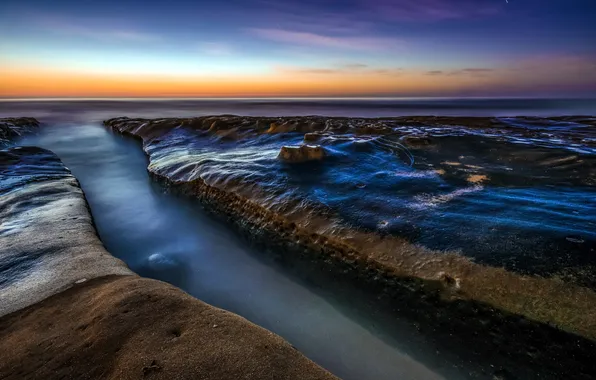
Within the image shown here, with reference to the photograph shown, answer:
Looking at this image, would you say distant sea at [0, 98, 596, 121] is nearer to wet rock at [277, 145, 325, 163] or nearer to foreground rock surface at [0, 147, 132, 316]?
wet rock at [277, 145, 325, 163]

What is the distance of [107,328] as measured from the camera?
2047mm

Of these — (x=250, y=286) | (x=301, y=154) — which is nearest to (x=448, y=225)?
(x=250, y=286)

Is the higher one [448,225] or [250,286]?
[448,225]

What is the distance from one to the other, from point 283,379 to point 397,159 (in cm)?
558

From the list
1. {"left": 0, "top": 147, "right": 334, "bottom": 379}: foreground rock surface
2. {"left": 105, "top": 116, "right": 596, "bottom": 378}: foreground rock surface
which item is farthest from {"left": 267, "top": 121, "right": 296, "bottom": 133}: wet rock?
{"left": 0, "top": 147, "right": 334, "bottom": 379}: foreground rock surface

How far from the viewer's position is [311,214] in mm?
4121

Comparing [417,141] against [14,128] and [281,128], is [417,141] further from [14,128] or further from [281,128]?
[14,128]

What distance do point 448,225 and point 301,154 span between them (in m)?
3.50

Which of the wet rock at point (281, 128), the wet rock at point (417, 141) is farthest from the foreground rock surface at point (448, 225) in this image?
the wet rock at point (281, 128)

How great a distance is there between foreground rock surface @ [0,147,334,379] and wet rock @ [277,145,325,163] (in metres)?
3.71

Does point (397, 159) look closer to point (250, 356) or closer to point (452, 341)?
point (452, 341)

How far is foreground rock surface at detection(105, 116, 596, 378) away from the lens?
2363 millimetres

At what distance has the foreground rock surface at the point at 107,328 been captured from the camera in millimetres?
1753

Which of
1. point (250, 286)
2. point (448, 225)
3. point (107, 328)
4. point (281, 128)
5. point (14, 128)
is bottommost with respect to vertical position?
point (250, 286)
